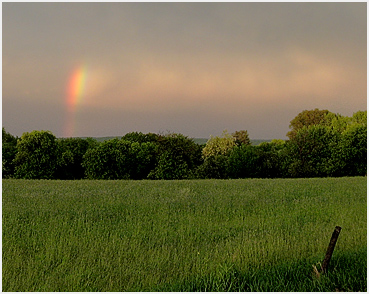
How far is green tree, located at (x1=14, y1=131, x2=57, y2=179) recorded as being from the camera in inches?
2036

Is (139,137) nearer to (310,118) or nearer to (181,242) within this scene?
(310,118)

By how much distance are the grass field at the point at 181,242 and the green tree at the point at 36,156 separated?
122 feet

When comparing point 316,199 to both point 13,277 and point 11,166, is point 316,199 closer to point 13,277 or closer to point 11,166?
point 13,277

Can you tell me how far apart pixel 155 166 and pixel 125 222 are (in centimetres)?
4393

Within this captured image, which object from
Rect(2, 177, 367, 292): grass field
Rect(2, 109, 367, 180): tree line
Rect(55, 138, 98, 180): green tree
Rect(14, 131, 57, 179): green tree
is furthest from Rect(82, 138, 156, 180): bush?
Rect(2, 177, 367, 292): grass field

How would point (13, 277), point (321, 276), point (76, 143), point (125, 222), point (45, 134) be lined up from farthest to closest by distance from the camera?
point (76, 143) → point (45, 134) → point (125, 222) → point (13, 277) → point (321, 276)

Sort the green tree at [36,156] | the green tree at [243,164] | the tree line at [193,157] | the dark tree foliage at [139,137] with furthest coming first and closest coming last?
the dark tree foliage at [139,137]
the green tree at [36,156]
the green tree at [243,164]
the tree line at [193,157]

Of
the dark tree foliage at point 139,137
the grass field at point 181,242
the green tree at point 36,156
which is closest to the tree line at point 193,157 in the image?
the green tree at point 36,156

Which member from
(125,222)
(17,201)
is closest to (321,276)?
(125,222)

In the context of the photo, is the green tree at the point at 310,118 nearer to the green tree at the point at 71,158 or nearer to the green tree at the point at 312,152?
the green tree at the point at 312,152

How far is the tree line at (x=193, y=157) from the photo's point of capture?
4803 cm

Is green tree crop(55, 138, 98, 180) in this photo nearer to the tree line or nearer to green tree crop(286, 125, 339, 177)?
the tree line

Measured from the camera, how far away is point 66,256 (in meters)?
8.62

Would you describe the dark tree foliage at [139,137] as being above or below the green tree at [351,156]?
above
